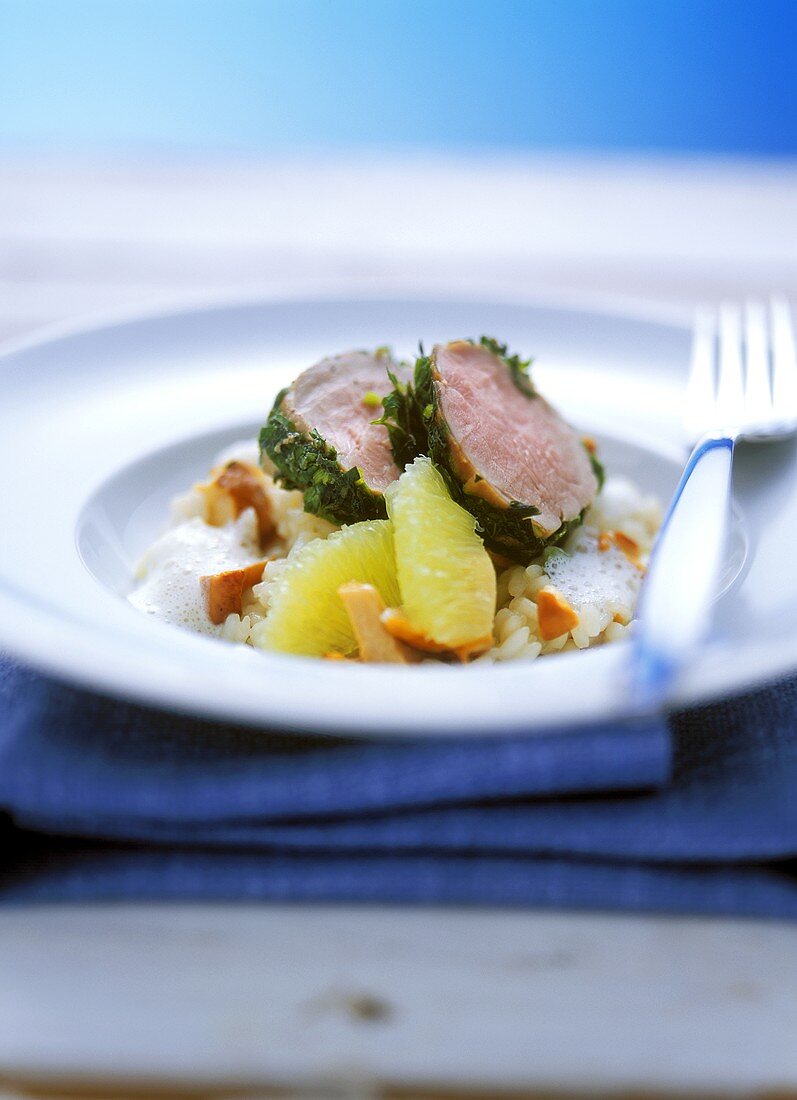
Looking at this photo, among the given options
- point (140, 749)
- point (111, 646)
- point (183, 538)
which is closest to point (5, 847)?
point (140, 749)

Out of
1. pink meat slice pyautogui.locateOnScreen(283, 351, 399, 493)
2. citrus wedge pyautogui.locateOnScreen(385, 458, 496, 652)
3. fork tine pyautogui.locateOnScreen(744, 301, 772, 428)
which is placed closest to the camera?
citrus wedge pyautogui.locateOnScreen(385, 458, 496, 652)

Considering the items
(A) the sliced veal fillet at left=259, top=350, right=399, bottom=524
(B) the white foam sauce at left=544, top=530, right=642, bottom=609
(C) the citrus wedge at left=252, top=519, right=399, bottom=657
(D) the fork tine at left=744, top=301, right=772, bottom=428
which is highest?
(D) the fork tine at left=744, top=301, right=772, bottom=428

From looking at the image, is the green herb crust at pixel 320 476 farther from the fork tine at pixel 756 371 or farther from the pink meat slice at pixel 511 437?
the fork tine at pixel 756 371

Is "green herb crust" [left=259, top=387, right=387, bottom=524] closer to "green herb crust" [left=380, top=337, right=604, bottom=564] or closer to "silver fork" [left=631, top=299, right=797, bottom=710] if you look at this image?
"green herb crust" [left=380, top=337, right=604, bottom=564]

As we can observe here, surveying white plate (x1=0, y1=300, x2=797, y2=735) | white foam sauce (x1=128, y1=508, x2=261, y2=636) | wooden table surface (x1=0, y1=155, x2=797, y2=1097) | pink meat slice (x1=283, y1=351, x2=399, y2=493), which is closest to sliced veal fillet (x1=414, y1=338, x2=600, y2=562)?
pink meat slice (x1=283, y1=351, x2=399, y2=493)

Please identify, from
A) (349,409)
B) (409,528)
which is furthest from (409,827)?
(349,409)

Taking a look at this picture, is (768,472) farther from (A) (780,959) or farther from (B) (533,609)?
(A) (780,959)

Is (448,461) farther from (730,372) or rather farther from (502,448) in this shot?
(730,372)
